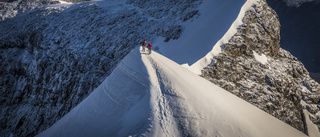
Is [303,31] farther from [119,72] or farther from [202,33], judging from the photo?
[119,72]

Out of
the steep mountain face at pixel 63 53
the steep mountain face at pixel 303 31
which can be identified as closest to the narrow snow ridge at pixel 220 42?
the steep mountain face at pixel 63 53

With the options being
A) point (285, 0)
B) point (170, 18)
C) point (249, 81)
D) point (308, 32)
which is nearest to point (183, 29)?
point (170, 18)

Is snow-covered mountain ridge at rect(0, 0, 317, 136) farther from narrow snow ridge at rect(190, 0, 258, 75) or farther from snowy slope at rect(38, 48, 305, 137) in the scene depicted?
narrow snow ridge at rect(190, 0, 258, 75)

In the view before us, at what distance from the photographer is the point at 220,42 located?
581 inches

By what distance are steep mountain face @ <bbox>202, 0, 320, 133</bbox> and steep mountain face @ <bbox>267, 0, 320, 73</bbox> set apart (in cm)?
2939

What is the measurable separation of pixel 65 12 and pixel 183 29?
2087cm

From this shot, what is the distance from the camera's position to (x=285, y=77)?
1619 cm

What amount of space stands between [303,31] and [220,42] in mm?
46994

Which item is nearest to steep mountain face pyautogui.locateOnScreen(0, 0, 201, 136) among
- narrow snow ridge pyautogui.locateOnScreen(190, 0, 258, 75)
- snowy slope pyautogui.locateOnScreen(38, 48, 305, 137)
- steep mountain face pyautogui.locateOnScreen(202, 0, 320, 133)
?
narrow snow ridge pyautogui.locateOnScreen(190, 0, 258, 75)

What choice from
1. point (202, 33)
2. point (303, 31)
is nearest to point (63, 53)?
point (202, 33)

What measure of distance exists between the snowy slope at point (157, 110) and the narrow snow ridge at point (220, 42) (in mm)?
4116

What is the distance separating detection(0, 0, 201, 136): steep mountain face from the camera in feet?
55.3

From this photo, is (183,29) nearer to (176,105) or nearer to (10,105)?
(176,105)

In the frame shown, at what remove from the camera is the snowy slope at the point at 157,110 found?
6035mm
